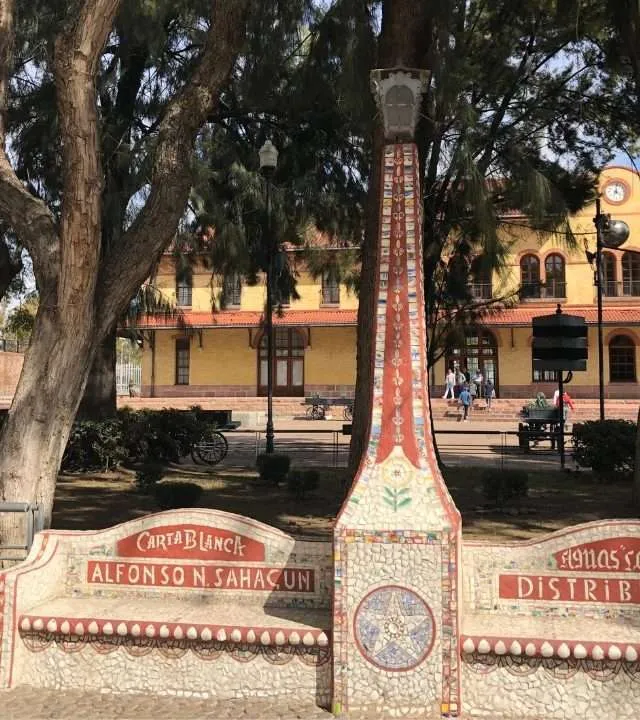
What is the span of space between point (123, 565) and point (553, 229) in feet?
27.3

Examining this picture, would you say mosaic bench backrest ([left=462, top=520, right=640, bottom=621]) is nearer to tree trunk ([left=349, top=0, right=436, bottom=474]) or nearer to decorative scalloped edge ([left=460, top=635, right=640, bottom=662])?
decorative scalloped edge ([left=460, top=635, right=640, bottom=662])

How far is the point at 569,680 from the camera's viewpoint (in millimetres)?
3533

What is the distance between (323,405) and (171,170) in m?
22.2

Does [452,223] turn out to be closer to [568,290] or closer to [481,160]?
[481,160]

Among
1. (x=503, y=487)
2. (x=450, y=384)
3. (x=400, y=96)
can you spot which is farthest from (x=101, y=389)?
(x=450, y=384)

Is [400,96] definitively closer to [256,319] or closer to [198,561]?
[198,561]

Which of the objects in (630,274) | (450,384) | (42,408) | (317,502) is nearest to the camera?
(42,408)

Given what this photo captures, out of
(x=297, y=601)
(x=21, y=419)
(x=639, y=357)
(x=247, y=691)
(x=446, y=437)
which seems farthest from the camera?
(x=639, y=357)

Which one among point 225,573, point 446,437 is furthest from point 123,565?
point 446,437

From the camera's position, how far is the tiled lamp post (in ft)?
11.6

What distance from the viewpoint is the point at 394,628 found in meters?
3.56

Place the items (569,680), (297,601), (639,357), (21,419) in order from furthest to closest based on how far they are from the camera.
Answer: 1. (639,357)
2. (21,419)
3. (297,601)
4. (569,680)

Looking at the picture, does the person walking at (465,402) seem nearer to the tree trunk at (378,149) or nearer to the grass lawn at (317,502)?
the grass lawn at (317,502)

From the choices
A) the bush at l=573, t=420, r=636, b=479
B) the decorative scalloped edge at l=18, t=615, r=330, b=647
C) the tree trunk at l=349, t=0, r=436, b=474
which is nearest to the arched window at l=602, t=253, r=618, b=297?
the bush at l=573, t=420, r=636, b=479
